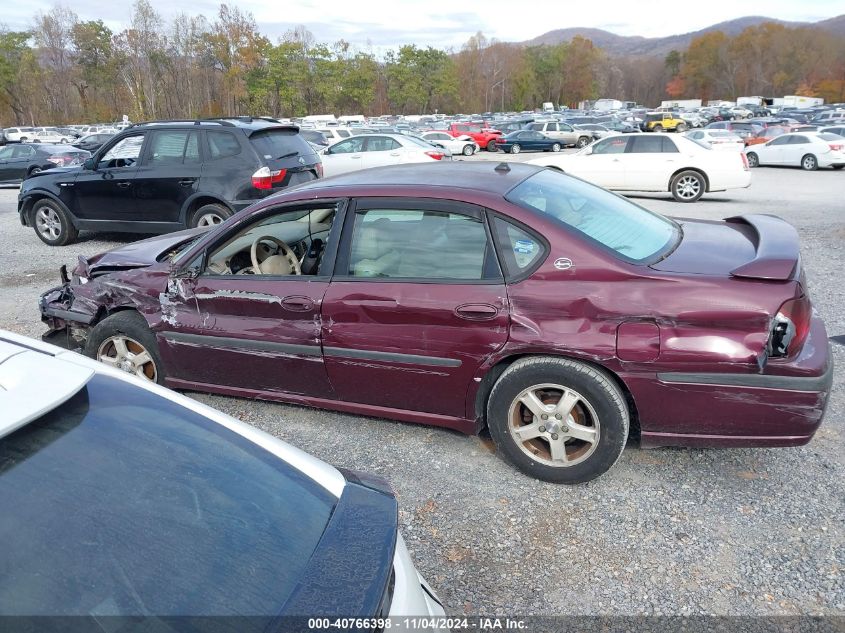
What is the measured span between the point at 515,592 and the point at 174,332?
8.84 feet

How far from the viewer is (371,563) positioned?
1519 mm

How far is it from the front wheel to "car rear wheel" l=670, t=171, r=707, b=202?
10.2m

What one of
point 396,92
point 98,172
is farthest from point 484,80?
point 98,172

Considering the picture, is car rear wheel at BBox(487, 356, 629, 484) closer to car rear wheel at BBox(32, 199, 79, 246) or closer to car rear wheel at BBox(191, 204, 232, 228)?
car rear wheel at BBox(191, 204, 232, 228)

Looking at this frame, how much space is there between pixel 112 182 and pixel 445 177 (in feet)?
22.9

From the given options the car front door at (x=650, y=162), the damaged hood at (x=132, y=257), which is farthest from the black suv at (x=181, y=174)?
the car front door at (x=650, y=162)

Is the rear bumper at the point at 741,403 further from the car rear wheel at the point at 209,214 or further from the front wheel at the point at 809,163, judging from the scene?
the front wheel at the point at 809,163

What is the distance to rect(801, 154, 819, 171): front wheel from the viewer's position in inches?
822

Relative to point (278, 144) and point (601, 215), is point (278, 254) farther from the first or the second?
point (278, 144)

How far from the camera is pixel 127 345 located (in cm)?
441

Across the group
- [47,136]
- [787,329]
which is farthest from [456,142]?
[47,136]

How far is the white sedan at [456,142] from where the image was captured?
30208 mm

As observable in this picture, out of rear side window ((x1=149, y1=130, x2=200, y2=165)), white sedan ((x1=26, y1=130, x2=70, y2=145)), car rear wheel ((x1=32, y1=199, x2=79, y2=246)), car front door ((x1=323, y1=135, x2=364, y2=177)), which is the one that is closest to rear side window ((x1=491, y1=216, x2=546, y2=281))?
rear side window ((x1=149, y1=130, x2=200, y2=165))

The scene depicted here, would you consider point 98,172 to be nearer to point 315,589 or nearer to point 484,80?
point 315,589
